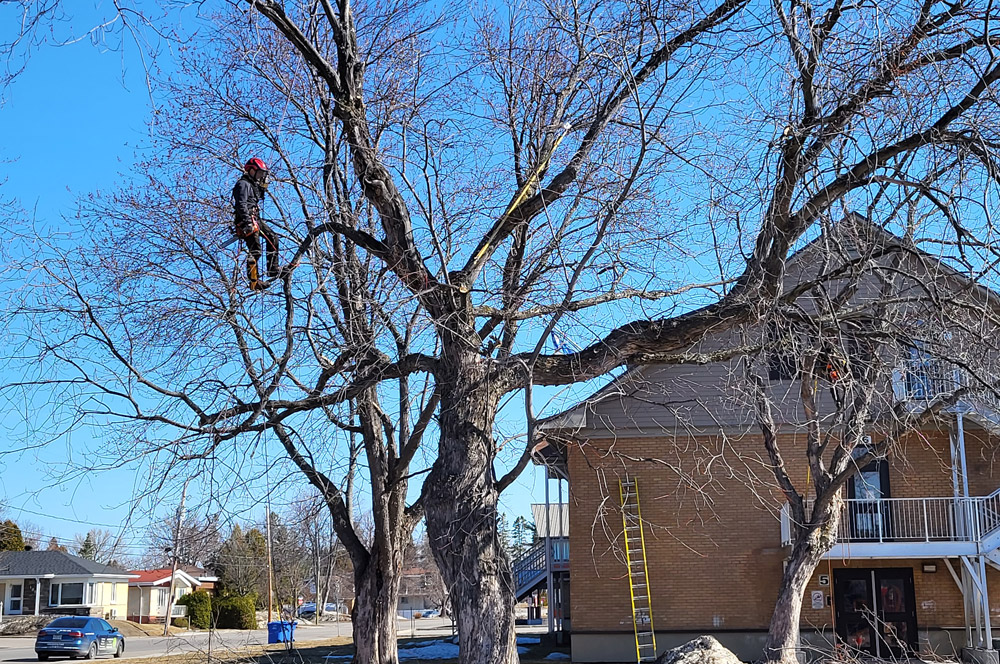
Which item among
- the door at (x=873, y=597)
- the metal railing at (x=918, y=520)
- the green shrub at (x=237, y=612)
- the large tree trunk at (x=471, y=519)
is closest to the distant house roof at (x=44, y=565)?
the green shrub at (x=237, y=612)

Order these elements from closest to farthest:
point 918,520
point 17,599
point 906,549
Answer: point 906,549
point 918,520
point 17,599

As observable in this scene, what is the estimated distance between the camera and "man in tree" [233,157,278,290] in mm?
10133

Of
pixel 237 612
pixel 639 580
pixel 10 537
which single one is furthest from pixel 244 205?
pixel 10 537

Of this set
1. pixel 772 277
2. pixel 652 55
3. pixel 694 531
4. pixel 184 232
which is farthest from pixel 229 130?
pixel 694 531

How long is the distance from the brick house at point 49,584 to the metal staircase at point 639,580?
143 ft

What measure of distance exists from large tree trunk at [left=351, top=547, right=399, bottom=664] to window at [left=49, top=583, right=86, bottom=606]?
51.4 m

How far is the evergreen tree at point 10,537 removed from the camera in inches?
2781

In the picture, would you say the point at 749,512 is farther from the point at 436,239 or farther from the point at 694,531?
the point at 436,239

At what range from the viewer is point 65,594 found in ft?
204

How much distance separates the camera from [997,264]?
26.0ft

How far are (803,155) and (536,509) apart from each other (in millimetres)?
30719

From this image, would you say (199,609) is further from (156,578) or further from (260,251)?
(260,251)

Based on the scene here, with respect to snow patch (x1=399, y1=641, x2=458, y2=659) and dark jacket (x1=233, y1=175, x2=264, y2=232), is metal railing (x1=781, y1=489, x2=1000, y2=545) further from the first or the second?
dark jacket (x1=233, y1=175, x2=264, y2=232)

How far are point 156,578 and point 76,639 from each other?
39961 millimetres
